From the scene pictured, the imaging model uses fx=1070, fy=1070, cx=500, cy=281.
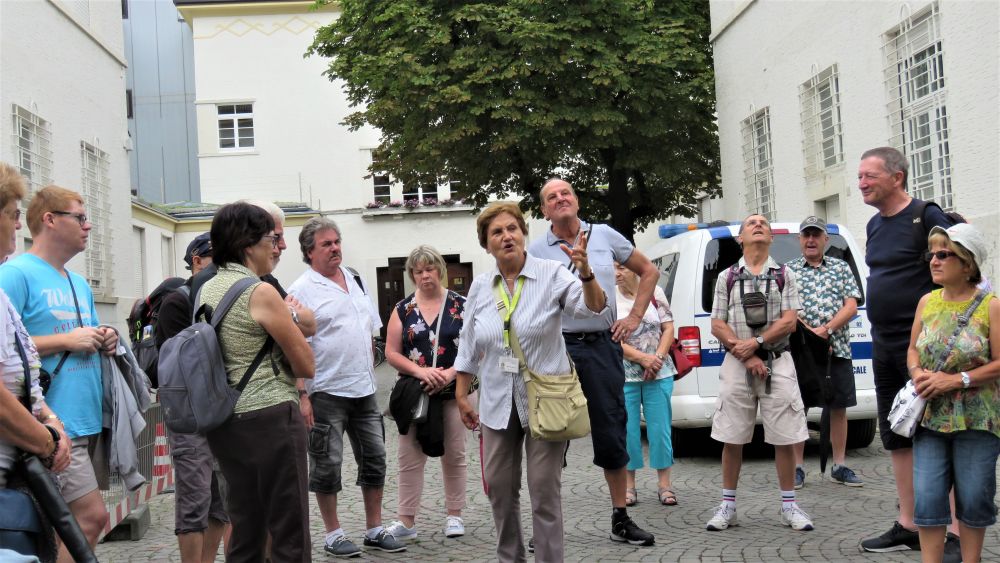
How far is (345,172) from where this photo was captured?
116ft

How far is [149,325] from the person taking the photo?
635 centimetres

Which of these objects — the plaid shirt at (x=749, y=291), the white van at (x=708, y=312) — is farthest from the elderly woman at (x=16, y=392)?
the white van at (x=708, y=312)

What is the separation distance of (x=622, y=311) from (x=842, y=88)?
25.3ft

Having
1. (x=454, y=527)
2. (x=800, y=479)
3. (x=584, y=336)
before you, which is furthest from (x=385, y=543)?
(x=800, y=479)

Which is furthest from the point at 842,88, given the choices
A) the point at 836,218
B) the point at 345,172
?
the point at 345,172

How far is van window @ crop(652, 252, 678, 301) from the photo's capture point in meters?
9.34

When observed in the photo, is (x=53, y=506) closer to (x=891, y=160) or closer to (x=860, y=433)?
(x=891, y=160)

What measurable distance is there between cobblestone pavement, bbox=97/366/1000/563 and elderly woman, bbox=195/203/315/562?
2.12 m

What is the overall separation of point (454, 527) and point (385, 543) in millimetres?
523

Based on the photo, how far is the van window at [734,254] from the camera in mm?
8945

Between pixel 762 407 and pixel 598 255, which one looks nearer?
pixel 598 255

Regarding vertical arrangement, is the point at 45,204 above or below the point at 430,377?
above

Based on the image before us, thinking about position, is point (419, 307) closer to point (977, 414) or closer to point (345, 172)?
point (977, 414)

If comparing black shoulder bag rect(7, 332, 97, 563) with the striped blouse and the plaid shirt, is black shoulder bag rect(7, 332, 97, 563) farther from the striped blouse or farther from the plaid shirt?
the plaid shirt
